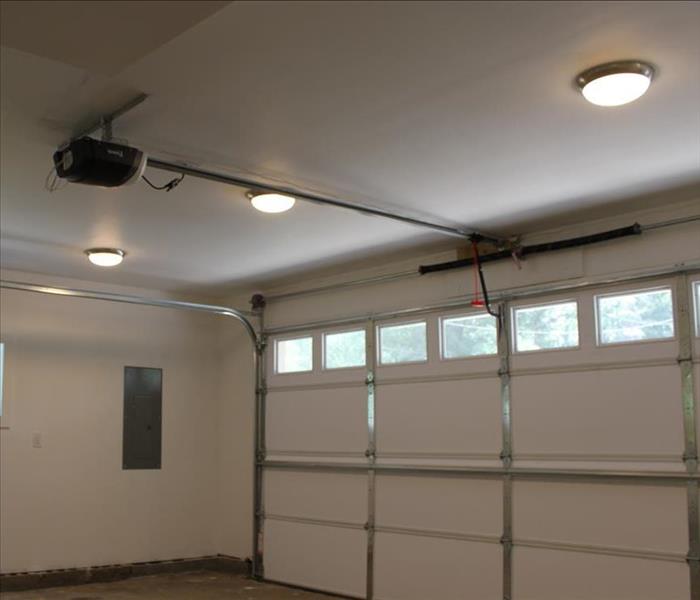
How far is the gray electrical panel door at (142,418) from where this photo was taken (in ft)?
27.7

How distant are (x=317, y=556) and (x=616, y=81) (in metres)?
5.37

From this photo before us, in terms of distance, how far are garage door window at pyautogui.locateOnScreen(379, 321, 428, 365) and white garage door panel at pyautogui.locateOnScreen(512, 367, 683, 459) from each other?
1024mm

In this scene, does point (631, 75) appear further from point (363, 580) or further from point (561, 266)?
point (363, 580)

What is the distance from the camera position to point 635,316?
579cm

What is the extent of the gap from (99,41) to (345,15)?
97 cm

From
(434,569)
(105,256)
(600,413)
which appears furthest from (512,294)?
(105,256)

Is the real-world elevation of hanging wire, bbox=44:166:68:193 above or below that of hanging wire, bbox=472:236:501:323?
above

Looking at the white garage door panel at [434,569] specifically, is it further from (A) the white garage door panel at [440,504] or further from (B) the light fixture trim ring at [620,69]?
(B) the light fixture trim ring at [620,69]

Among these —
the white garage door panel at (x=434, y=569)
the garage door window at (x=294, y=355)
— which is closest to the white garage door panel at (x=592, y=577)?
the white garage door panel at (x=434, y=569)

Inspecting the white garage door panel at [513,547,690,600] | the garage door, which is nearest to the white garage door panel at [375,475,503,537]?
the garage door

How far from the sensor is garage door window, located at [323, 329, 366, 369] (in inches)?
302

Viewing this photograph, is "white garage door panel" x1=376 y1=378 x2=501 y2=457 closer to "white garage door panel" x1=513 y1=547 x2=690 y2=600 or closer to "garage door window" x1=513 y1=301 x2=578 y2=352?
"garage door window" x1=513 y1=301 x2=578 y2=352

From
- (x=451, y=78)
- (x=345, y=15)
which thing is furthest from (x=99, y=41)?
(x=451, y=78)

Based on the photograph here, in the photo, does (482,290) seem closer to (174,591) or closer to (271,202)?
(271,202)
